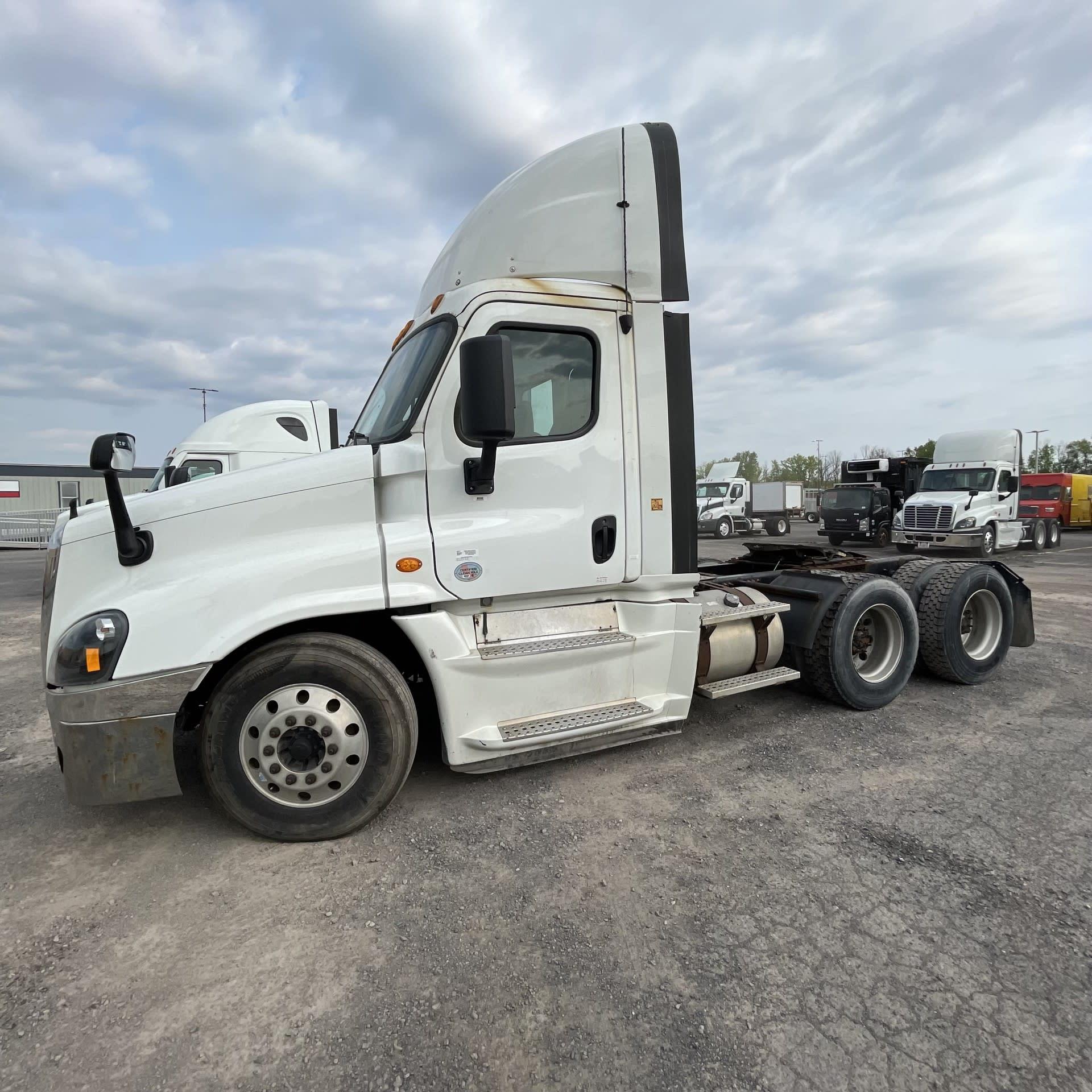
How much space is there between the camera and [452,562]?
3.42 m

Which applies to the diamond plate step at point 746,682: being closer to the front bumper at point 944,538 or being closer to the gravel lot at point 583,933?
the gravel lot at point 583,933

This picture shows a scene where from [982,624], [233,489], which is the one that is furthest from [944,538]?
[233,489]

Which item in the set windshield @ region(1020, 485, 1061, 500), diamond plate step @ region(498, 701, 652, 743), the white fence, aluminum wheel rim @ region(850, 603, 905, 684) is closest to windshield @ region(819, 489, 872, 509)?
windshield @ region(1020, 485, 1061, 500)

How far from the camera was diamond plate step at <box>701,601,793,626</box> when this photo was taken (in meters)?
4.41

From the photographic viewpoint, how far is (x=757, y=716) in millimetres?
5012

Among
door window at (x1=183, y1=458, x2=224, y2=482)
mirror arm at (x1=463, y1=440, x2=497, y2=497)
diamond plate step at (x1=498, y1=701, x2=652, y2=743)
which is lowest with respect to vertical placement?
diamond plate step at (x1=498, y1=701, x2=652, y2=743)

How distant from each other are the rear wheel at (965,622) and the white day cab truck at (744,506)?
2234 cm

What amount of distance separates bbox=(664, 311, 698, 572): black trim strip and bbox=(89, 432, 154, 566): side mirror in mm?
2801

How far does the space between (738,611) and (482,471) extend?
87.8 inches

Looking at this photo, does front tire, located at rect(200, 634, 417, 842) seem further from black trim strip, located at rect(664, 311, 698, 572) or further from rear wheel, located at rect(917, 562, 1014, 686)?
rear wheel, located at rect(917, 562, 1014, 686)

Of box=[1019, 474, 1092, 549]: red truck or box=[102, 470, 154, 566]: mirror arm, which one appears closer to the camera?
box=[102, 470, 154, 566]: mirror arm

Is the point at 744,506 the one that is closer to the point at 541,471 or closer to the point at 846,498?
the point at 846,498

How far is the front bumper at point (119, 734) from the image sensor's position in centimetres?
289

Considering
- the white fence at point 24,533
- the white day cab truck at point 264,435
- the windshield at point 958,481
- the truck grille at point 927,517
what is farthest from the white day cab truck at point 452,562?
the white fence at point 24,533
